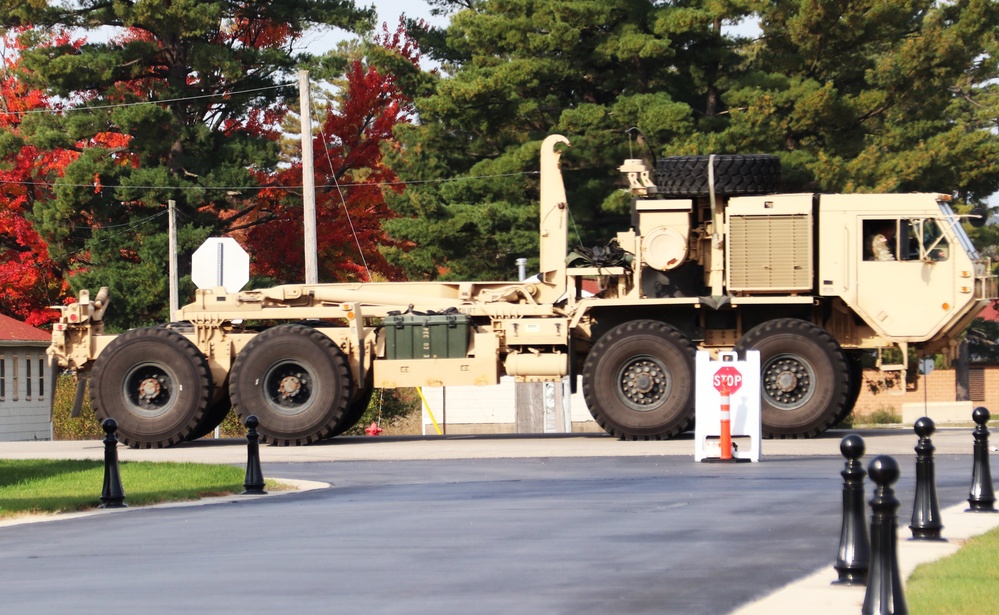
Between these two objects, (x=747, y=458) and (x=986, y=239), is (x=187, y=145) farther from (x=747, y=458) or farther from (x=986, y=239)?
(x=747, y=458)

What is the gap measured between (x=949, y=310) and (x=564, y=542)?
12847 millimetres

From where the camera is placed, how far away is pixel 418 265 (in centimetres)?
3966

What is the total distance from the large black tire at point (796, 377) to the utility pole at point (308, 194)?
1028 cm

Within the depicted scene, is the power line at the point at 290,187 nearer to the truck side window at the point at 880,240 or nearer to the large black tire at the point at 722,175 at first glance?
the large black tire at the point at 722,175

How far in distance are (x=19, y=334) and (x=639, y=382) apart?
23.0 m

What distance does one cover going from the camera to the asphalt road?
8625 mm

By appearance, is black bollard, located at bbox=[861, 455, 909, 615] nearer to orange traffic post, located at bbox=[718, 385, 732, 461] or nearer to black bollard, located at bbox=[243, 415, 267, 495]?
black bollard, located at bbox=[243, 415, 267, 495]

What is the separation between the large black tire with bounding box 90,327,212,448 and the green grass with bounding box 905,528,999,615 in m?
15.3

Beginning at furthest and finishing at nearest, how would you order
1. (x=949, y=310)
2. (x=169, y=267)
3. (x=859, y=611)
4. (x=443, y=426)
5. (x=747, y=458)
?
(x=169, y=267) < (x=443, y=426) < (x=949, y=310) < (x=747, y=458) < (x=859, y=611)

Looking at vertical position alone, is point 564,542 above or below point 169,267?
below

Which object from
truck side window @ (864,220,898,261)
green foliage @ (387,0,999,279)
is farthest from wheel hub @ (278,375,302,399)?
green foliage @ (387,0,999,279)

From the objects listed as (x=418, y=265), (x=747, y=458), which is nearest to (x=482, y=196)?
(x=418, y=265)

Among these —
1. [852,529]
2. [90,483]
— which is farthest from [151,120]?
[852,529]

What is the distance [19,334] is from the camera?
40719 mm
